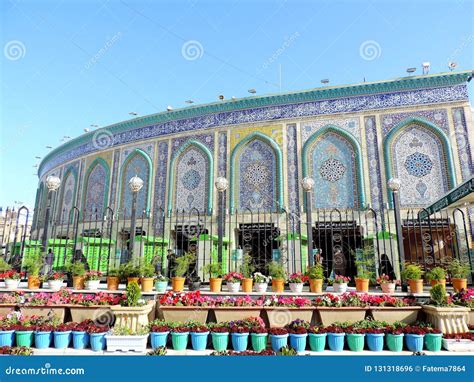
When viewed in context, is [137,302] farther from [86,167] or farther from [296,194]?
[86,167]

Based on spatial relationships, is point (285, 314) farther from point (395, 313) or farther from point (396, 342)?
point (395, 313)

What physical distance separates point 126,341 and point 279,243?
24.8 ft

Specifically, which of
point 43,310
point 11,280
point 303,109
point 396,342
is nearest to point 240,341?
point 396,342

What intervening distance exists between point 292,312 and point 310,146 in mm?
9645

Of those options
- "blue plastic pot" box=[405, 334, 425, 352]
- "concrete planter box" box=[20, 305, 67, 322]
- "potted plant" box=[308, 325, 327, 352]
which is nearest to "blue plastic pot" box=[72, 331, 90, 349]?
"concrete planter box" box=[20, 305, 67, 322]

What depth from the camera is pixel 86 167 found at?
1834 cm

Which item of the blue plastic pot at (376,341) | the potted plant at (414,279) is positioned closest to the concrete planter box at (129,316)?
the blue plastic pot at (376,341)

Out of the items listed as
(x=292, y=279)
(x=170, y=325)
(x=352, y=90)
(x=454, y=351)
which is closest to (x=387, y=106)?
(x=352, y=90)

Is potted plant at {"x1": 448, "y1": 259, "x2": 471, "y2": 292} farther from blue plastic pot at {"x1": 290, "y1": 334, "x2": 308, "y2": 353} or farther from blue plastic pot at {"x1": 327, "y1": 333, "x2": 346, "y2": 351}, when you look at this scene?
blue plastic pot at {"x1": 290, "y1": 334, "x2": 308, "y2": 353}

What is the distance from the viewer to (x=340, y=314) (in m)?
5.05

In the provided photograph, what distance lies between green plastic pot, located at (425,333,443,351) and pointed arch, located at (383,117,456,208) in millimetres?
8364

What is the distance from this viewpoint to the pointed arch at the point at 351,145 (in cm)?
1277

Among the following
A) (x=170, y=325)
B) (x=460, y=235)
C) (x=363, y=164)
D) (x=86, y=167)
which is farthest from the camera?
(x=86, y=167)

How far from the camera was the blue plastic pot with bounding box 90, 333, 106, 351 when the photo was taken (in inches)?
186
